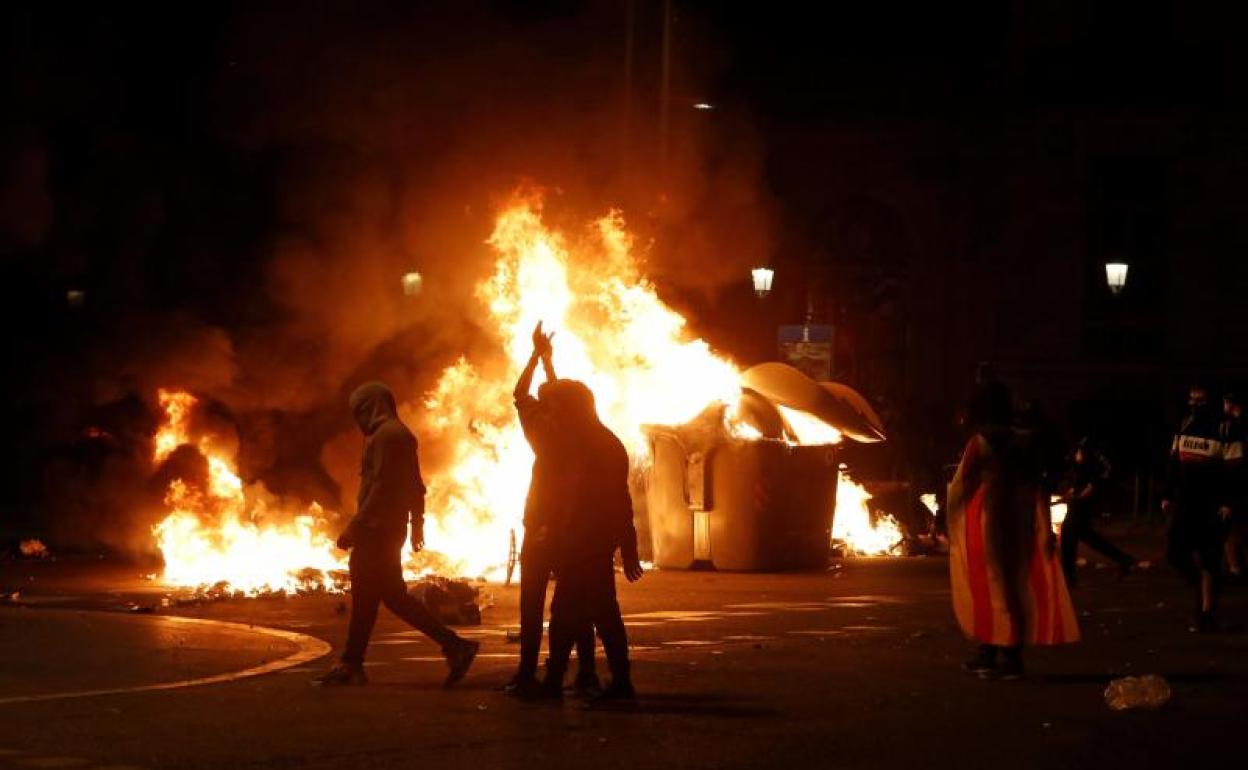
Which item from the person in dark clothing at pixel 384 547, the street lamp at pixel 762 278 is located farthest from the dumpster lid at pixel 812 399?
the person in dark clothing at pixel 384 547

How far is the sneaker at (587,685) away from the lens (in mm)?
10961

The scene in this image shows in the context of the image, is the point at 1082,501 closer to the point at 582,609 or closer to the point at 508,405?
the point at 508,405

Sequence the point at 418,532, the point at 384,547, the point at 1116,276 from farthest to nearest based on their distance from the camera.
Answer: the point at 1116,276
the point at 418,532
the point at 384,547

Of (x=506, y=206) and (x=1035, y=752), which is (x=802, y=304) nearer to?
(x=506, y=206)

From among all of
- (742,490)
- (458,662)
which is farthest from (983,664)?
(742,490)

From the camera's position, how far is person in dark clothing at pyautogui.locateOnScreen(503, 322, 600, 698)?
11008mm

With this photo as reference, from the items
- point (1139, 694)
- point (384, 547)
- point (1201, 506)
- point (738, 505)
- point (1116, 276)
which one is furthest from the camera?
point (1116, 276)

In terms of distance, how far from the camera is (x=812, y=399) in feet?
71.8

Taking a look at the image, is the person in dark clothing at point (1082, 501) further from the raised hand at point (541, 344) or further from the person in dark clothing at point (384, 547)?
the person in dark clothing at point (384, 547)

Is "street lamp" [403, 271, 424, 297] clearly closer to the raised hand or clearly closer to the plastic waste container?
the plastic waste container

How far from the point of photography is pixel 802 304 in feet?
135

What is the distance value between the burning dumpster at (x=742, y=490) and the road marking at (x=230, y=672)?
6.65 meters

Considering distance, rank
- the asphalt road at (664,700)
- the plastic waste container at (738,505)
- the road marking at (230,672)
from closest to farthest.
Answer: the asphalt road at (664,700), the road marking at (230,672), the plastic waste container at (738,505)

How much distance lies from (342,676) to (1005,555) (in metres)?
3.65
